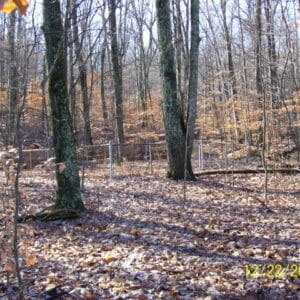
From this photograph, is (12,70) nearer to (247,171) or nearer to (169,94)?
(169,94)

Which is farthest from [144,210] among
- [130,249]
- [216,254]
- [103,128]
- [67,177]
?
[103,128]

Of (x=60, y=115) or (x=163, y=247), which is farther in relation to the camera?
(x=60, y=115)

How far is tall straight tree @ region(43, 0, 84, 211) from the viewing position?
6.70 meters

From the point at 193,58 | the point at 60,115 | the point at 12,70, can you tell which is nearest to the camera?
the point at 60,115

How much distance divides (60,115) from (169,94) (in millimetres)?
3717

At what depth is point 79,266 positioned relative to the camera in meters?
4.75

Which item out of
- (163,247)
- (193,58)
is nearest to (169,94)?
(193,58)

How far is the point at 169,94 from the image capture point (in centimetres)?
982

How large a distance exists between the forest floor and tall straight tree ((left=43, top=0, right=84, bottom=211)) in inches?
19.5

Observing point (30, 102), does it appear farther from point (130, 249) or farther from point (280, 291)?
point (280, 291)

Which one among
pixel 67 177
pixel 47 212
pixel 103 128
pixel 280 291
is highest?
pixel 103 128

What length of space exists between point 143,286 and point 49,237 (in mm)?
2437
